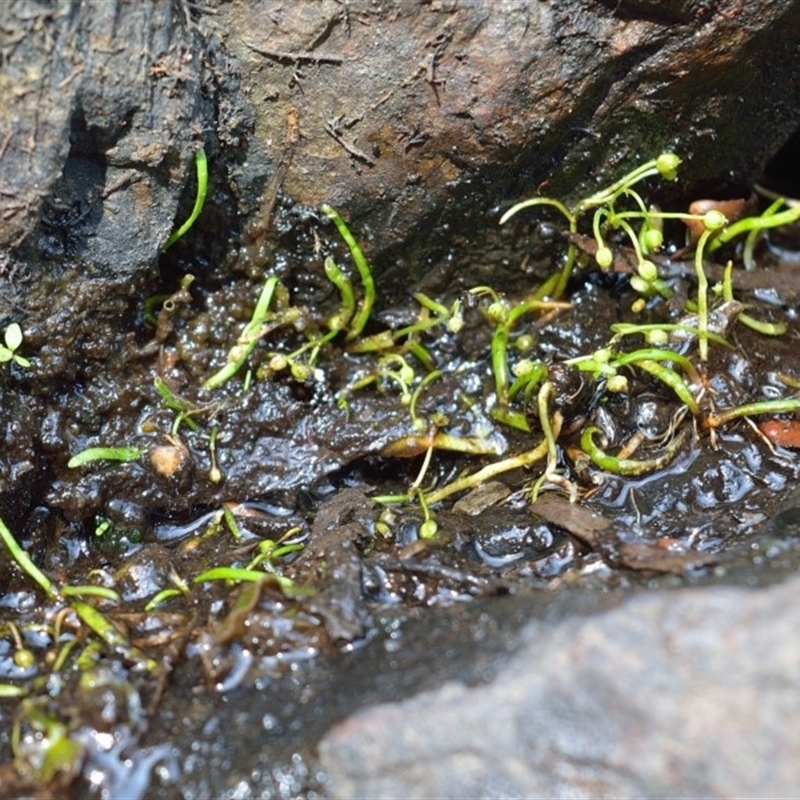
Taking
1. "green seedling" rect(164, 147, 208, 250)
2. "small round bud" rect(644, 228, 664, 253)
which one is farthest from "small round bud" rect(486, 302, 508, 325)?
"green seedling" rect(164, 147, 208, 250)

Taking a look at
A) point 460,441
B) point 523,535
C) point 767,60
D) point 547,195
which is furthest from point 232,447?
point 767,60

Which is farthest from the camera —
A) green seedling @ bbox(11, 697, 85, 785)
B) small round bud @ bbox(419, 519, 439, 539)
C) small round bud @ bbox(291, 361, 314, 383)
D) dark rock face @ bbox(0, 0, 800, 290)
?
small round bud @ bbox(291, 361, 314, 383)

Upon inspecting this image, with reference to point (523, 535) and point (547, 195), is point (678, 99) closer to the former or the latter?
point (547, 195)

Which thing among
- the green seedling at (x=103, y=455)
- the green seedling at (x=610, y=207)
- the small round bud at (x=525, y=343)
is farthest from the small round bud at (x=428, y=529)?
the green seedling at (x=610, y=207)

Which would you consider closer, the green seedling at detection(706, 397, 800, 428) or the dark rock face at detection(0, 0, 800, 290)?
the dark rock face at detection(0, 0, 800, 290)

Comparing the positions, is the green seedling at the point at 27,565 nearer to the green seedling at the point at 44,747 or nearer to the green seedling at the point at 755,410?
the green seedling at the point at 44,747

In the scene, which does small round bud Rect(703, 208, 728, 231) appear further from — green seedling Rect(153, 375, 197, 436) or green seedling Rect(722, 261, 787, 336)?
green seedling Rect(153, 375, 197, 436)
